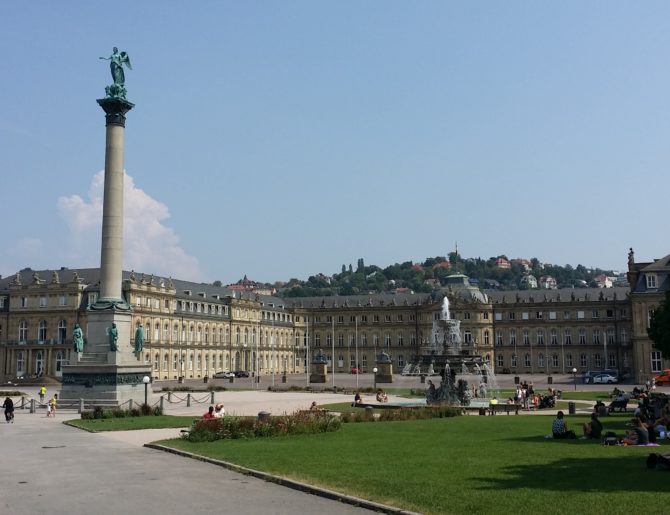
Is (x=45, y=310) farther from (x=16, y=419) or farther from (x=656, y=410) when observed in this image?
(x=656, y=410)

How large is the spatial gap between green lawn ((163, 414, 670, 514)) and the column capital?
35.5 m

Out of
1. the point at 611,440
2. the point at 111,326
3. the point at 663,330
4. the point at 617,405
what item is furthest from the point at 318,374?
the point at 611,440

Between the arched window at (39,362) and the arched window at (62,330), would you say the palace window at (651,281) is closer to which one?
the arched window at (62,330)

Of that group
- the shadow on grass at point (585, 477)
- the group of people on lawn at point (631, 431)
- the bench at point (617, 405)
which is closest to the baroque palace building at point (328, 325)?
the bench at point (617, 405)

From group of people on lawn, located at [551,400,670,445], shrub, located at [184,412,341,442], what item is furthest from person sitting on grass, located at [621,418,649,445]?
shrub, located at [184,412,341,442]

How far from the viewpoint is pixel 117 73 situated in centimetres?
5959

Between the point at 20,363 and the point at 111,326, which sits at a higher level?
the point at 111,326

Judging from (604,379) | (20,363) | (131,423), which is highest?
(20,363)

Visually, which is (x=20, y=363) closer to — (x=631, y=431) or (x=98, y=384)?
(x=98, y=384)

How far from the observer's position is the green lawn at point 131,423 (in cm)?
3584

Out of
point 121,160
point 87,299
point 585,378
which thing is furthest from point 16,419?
point 585,378

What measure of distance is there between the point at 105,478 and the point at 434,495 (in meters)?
9.80

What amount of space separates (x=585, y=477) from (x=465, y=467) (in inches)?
129

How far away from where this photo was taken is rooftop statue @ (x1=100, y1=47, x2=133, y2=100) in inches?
2293
